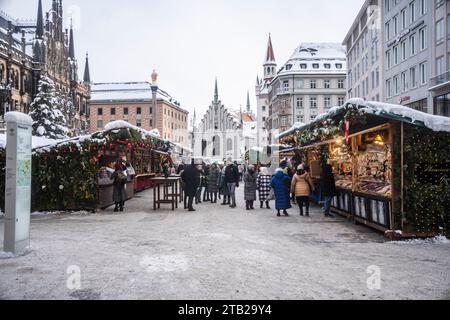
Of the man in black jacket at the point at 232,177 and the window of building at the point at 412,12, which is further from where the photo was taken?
the window of building at the point at 412,12

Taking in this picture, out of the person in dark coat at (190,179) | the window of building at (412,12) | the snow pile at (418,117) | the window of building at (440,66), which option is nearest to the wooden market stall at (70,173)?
the person in dark coat at (190,179)

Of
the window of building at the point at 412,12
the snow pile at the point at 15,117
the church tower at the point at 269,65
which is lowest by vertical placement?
the snow pile at the point at 15,117

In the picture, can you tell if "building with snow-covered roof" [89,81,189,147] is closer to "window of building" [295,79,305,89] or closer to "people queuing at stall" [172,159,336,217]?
"window of building" [295,79,305,89]

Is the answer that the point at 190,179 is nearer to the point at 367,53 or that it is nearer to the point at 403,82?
the point at 403,82

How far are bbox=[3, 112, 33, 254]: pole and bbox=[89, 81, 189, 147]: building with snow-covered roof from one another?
248ft

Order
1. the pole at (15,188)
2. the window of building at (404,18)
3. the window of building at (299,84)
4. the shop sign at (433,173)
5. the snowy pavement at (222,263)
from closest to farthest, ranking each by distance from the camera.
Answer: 1. the snowy pavement at (222,263)
2. the pole at (15,188)
3. the shop sign at (433,173)
4. the window of building at (404,18)
5. the window of building at (299,84)

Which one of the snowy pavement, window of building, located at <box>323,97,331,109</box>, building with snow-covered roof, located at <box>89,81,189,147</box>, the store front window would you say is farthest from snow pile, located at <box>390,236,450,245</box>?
building with snow-covered roof, located at <box>89,81,189,147</box>

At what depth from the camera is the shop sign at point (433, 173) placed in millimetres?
9672

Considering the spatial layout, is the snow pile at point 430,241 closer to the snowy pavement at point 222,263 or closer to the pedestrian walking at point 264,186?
the snowy pavement at point 222,263

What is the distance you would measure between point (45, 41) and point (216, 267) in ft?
201

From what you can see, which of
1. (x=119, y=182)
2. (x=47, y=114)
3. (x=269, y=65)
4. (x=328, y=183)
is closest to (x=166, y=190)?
(x=119, y=182)

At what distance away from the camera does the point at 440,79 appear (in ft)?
106

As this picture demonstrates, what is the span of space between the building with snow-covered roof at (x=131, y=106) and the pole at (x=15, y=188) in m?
75.4

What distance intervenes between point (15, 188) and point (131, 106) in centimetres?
8011
